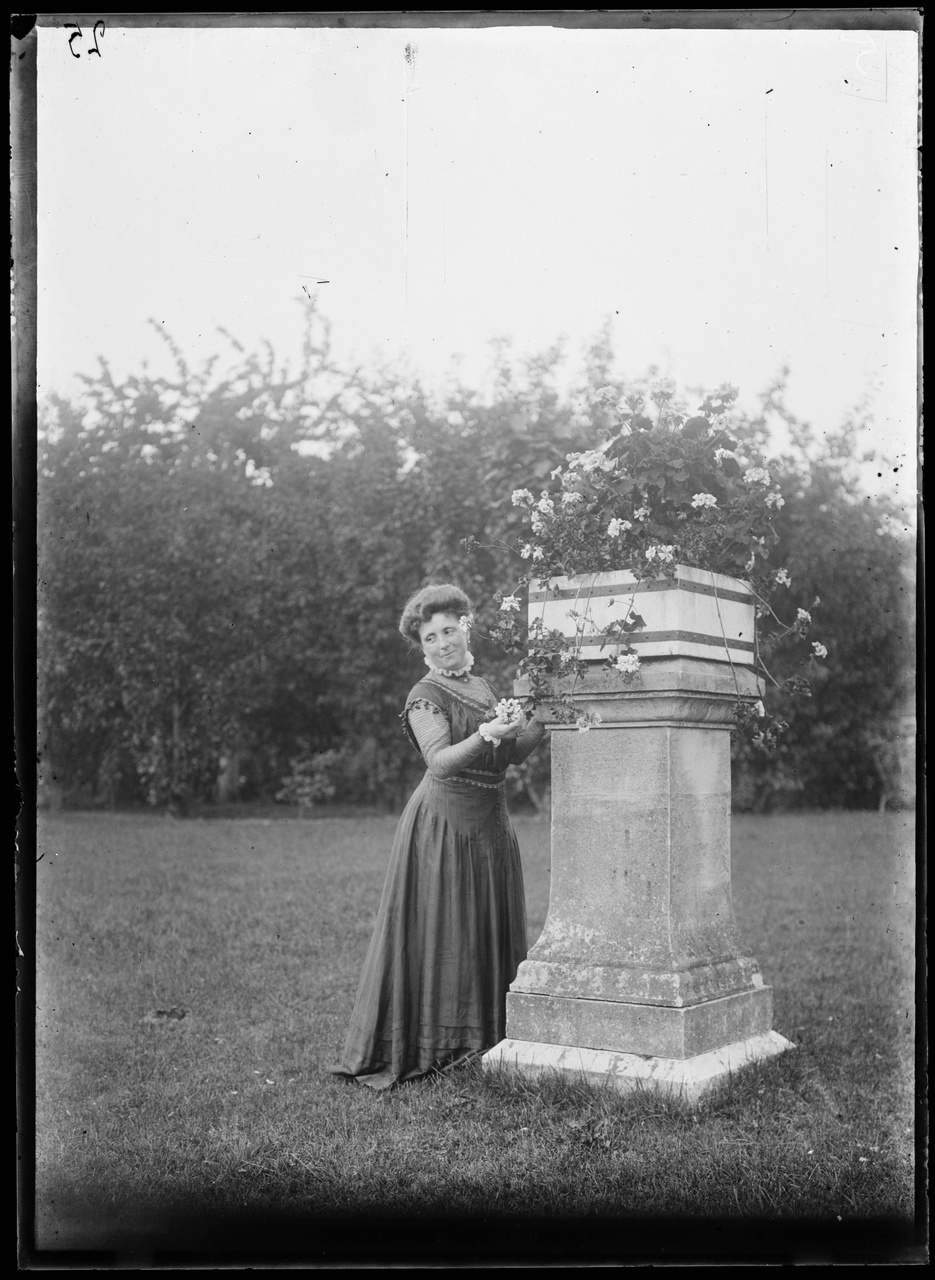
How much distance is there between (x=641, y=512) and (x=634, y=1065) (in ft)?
5.99

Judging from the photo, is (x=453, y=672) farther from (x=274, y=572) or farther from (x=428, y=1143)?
(x=274, y=572)

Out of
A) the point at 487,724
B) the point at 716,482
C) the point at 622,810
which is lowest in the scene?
the point at 622,810

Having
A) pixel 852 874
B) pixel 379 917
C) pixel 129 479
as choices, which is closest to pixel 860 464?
pixel 852 874

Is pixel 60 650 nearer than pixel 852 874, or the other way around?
pixel 852 874

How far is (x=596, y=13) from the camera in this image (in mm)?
3910

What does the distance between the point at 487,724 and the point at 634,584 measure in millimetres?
680

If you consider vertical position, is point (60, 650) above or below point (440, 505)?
below

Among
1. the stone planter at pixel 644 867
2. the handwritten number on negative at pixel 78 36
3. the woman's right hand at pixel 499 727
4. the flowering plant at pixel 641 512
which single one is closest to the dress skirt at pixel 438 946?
the stone planter at pixel 644 867

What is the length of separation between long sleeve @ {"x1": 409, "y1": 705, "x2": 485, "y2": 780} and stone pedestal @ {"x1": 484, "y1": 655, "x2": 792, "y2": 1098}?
0.36 meters

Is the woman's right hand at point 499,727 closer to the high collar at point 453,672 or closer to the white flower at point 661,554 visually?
the high collar at point 453,672

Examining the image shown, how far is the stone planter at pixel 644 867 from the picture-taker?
13.3ft

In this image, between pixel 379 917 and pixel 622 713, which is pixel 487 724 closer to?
pixel 622 713

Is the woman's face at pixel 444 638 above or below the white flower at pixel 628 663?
above

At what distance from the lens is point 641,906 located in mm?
4125
